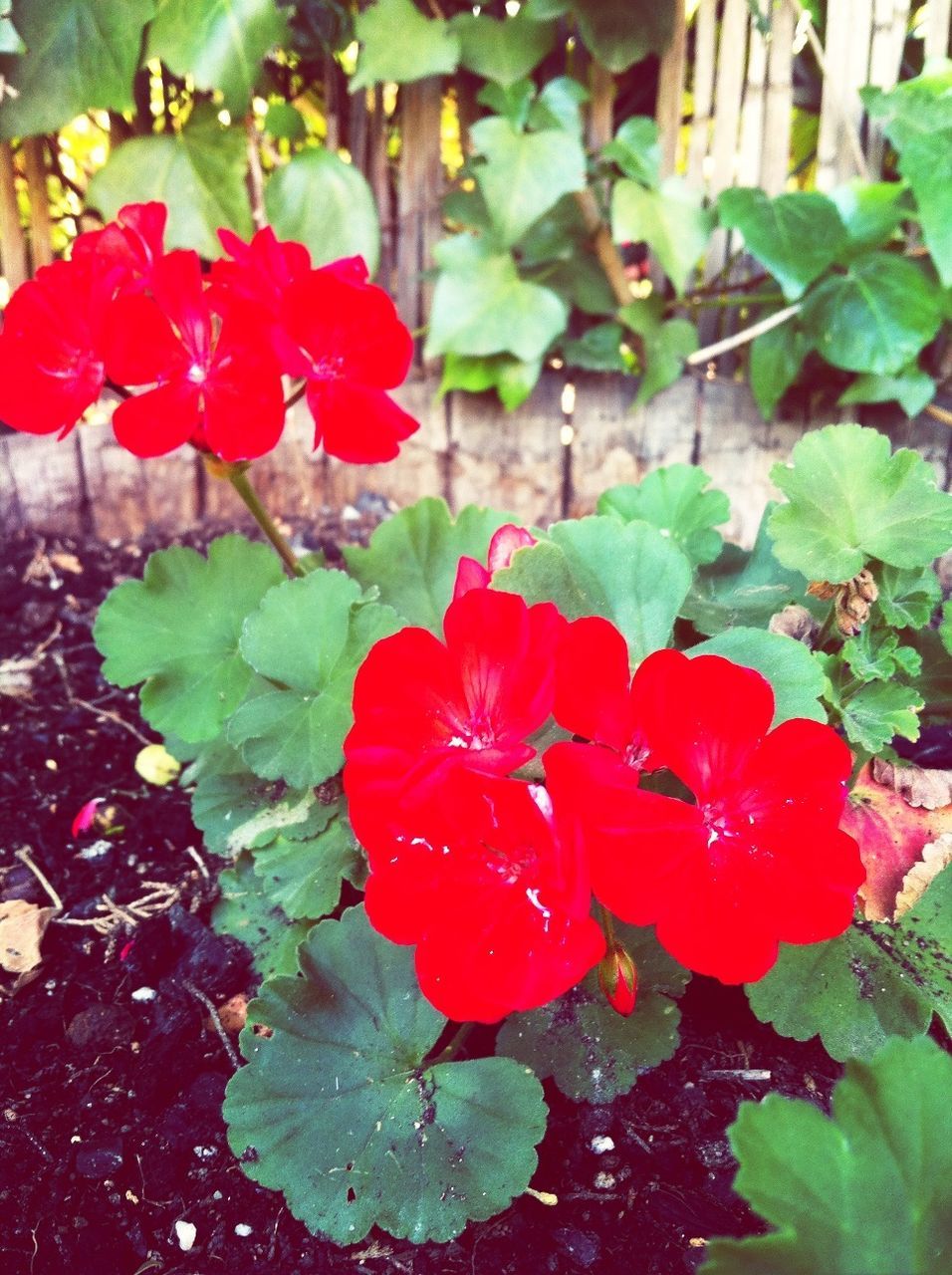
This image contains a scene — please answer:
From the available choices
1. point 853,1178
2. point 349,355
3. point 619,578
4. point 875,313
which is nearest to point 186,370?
point 349,355

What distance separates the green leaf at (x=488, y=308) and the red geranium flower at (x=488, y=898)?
1376 millimetres

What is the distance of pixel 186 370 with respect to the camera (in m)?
0.99

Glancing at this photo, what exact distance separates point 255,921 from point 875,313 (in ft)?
4.66

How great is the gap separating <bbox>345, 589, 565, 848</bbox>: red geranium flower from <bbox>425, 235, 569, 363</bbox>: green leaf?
4.23ft

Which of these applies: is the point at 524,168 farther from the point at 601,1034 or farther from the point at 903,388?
the point at 601,1034

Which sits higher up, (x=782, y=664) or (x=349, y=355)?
(x=349, y=355)

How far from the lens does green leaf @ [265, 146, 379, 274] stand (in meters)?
1.93

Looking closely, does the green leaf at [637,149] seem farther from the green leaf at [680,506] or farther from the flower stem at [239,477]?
the flower stem at [239,477]

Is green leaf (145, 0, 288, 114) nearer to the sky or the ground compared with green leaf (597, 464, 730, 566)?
nearer to the sky

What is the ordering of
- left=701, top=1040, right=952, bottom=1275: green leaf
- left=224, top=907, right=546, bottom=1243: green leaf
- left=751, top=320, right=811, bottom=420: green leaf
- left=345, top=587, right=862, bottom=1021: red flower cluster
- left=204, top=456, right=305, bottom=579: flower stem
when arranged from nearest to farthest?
left=701, top=1040, right=952, bottom=1275: green leaf → left=345, top=587, right=862, bottom=1021: red flower cluster → left=224, top=907, right=546, bottom=1243: green leaf → left=204, top=456, right=305, bottom=579: flower stem → left=751, top=320, right=811, bottom=420: green leaf

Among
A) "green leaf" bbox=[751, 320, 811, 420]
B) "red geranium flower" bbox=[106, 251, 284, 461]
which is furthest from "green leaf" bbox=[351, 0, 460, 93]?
"red geranium flower" bbox=[106, 251, 284, 461]

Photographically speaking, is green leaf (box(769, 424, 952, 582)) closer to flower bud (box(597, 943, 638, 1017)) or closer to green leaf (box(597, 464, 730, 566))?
green leaf (box(597, 464, 730, 566))

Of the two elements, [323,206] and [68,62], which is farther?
Answer: [323,206]

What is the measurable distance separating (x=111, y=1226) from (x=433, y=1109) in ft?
0.96
